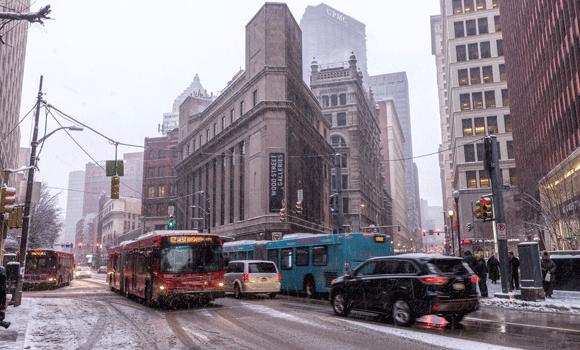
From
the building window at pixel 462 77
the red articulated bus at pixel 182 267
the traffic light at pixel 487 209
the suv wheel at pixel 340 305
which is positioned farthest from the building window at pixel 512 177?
the suv wheel at pixel 340 305

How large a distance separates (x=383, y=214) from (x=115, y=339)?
11404cm

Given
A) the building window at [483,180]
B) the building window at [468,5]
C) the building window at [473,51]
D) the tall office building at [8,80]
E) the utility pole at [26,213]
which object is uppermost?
the building window at [468,5]

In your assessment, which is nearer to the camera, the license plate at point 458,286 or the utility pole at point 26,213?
the license plate at point 458,286

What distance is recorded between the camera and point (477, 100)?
7075 centimetres

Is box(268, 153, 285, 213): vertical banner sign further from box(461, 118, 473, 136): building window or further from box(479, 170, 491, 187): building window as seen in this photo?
box(461, 118, 473, 136): building window

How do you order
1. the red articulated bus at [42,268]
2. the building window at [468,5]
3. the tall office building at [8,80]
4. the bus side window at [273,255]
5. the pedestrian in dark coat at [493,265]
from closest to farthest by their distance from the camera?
the pedestrian in dark coat at [493,265], the bus side window at [273,255], the red articulated bus at [42,268], the tall office building at [8,80], the building window at [468,5]

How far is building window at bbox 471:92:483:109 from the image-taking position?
2776 inches

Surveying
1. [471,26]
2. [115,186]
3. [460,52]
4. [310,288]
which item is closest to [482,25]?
[471,26]

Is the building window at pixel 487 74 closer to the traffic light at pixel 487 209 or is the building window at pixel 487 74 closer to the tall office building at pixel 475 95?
the tall office building at pixel 475 95

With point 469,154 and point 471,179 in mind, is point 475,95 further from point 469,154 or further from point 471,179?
point 471,179

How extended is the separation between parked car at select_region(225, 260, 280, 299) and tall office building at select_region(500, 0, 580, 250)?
18.4 m

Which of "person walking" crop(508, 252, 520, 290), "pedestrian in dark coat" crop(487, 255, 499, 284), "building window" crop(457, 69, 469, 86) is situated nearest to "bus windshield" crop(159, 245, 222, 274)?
"person walking" crop(508, 252, 520, 290)

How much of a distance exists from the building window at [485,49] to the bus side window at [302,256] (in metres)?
62.2

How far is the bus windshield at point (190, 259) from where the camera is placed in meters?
15.6
